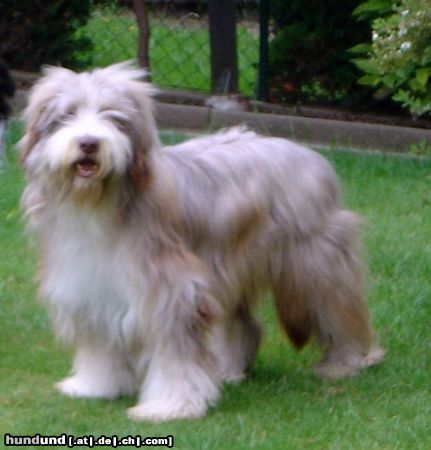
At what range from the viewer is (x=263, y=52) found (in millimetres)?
11539

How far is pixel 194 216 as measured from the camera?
520cm

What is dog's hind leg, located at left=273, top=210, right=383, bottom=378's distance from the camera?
5.55m

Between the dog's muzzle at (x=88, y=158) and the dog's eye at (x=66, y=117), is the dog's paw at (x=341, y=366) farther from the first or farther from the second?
the dog's eye at (x=66, y=117)

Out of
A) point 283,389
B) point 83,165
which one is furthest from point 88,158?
point 283,389

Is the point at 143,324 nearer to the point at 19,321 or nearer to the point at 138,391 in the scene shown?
the point at 138,391

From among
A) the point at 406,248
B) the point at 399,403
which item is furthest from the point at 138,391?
the point at 406,248

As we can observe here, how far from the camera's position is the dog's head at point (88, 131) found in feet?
15.7

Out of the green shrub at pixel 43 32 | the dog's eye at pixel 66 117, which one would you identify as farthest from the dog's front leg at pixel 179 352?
the green shrub at pixel 43 32

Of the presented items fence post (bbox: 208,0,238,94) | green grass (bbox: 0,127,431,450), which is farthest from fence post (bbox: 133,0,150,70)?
green grass (bbox: 0,127,431,450)

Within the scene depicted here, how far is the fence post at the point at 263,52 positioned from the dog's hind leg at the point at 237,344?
5832 millimetres

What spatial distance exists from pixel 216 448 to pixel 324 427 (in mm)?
502

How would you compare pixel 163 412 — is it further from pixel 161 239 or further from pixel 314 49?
pixel 314 49

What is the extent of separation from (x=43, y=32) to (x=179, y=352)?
717 centimetres

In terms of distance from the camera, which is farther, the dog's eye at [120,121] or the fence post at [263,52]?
the fence post at [263,52]
